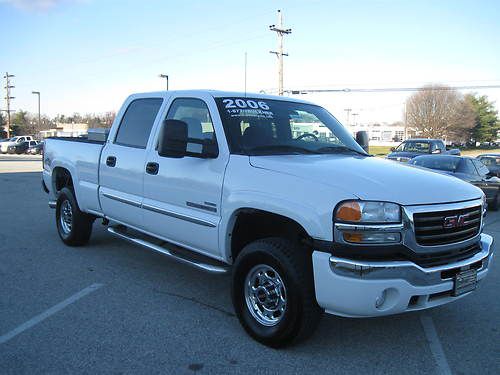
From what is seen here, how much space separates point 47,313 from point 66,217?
106 inches

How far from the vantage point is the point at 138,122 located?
17.7 feet

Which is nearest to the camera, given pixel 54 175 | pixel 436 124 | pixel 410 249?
pixel 410 249

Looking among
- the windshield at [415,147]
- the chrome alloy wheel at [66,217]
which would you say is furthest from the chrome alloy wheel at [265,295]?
the windshield at [415,147]

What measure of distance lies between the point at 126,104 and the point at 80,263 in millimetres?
2025

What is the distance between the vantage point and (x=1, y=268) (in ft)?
18.4

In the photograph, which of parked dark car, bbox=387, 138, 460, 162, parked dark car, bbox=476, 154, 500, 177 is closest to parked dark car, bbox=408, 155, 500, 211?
parked dark car, bbox=476, 154, 500, 177

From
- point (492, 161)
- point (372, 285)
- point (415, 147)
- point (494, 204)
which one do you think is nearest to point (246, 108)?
point (372, 285)

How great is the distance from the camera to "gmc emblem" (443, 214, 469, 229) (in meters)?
3.44

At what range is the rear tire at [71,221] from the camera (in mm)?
6391

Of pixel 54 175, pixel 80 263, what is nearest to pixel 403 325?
pixel 80 263

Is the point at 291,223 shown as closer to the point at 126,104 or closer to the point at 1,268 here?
the point at 126,104

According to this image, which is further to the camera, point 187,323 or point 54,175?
point 54,175

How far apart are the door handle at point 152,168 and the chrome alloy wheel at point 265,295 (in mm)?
1540

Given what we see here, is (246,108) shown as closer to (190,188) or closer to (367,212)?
(190,188)
